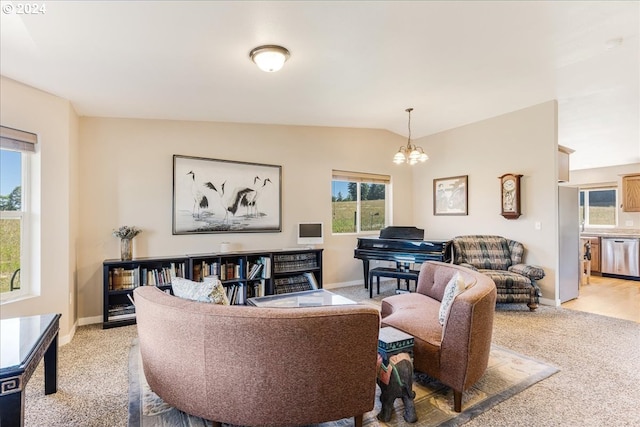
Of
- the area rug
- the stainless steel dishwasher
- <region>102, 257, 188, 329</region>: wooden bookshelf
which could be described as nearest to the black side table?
the area rug

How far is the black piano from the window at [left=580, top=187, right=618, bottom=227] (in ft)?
15.6

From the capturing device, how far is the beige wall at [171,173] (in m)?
3.84

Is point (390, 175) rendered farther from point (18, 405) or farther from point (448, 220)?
point (18, 405)

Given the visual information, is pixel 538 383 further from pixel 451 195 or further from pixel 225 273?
pixel 451 195

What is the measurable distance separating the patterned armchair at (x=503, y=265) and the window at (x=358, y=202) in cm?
165

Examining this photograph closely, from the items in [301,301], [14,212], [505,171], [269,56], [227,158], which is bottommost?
[301,301]

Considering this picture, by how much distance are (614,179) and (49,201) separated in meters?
9.81

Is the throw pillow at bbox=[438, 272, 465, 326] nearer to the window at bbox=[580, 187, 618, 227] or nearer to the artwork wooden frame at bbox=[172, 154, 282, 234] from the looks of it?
the artwork wooden frame at bbox=[172, 154, 282, 234]

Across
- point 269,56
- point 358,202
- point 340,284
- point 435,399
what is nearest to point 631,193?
point 358,202

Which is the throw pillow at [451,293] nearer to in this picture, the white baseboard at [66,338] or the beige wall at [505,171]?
the beige wall at [505,171]

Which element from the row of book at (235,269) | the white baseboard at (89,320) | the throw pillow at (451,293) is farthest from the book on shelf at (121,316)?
the throw pillow at (451,293)

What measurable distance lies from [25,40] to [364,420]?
11.8ft

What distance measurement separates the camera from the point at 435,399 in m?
2.23

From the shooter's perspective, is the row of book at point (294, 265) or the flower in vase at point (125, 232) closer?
the flower in vase at point (125, 232)
